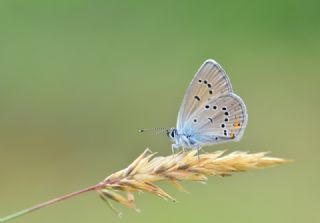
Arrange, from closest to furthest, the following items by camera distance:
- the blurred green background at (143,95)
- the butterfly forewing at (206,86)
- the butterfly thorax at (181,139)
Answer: the butterfly forewing at (206,86) < the butterfly thorax at (181,139) < the blurred green background at (143,95)

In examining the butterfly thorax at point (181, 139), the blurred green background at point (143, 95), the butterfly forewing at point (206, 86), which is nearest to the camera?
the butterfly forewing at point (206, 86)

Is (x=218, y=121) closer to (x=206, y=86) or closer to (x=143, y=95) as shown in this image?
(x=206, y=86)

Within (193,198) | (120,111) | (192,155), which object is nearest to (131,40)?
(120,111)

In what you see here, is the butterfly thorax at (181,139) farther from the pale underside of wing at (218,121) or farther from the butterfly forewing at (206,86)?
the butterfly forewing at (206,86)

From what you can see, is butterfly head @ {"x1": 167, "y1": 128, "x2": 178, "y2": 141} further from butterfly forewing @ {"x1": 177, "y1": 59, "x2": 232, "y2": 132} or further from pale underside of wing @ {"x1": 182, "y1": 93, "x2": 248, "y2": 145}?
butterfly forewing @ {"x1": 177, "y1": 59, "x2": 232, "y2": 132}

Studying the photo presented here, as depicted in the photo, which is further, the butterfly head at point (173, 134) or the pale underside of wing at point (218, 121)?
the butterfly head at point (173, 134)

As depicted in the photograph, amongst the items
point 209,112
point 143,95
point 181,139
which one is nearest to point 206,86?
point 209,112

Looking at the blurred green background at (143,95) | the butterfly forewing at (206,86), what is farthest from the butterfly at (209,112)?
the blurred green background at (143,95)
